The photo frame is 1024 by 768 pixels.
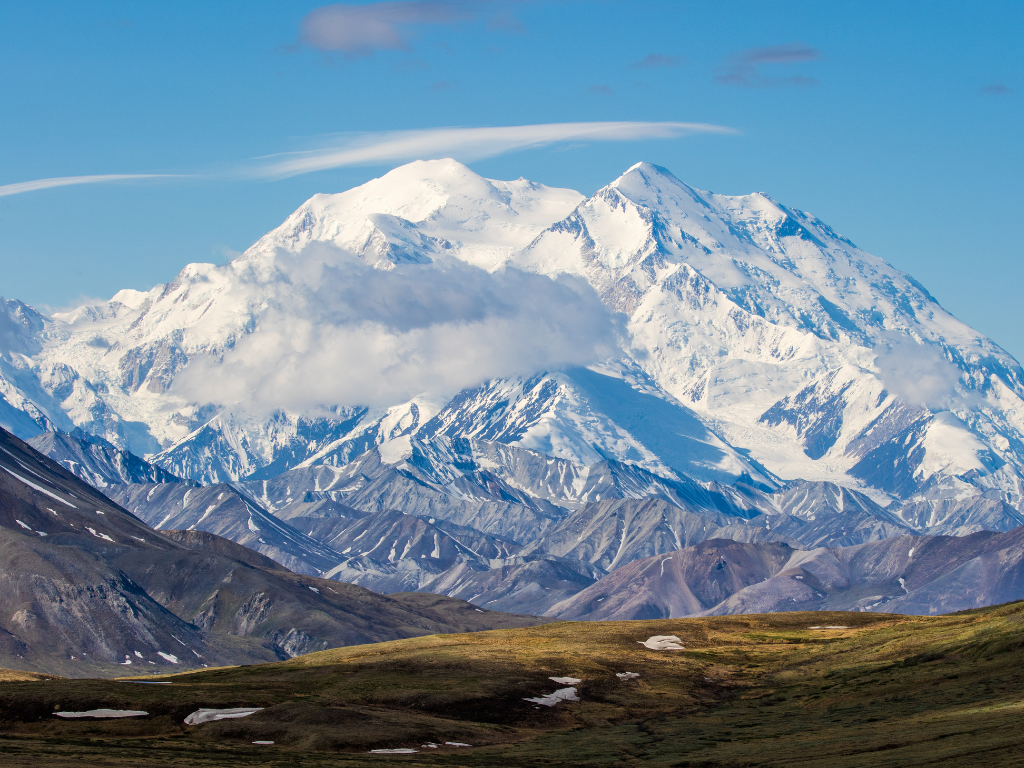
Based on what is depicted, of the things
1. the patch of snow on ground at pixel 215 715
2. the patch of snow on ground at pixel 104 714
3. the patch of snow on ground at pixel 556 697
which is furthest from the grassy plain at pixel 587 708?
the patch of snow on ground at pixel 556 697

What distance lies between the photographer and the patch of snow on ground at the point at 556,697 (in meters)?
152

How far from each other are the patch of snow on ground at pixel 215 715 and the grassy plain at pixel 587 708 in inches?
47.9

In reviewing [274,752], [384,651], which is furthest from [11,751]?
[384,651]

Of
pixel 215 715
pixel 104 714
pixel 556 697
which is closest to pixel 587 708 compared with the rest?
pixel 556 697

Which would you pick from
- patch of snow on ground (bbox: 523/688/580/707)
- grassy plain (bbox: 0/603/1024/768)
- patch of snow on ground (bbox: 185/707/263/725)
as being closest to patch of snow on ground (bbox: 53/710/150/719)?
grassy plain (bbox: 0/603/1024/768)

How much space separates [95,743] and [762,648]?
105 metres

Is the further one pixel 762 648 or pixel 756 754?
pixel 762 648

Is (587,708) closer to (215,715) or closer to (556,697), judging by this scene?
(556,697)

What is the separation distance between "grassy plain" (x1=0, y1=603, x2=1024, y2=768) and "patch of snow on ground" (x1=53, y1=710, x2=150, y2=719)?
1.04 m

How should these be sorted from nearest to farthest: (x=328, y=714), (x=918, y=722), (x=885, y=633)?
(x=918, y=722), (x=328, y=714), (x=885, y=633)

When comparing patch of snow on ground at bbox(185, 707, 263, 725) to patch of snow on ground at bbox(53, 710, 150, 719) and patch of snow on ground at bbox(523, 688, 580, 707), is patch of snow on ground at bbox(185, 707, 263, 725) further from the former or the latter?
patch of snow on ground at bbox(523, 688, 580, 707)

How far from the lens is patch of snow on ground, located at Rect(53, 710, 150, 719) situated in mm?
130875

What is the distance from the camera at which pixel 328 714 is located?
134500 mm

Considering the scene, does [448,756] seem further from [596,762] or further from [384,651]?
[384,651]
